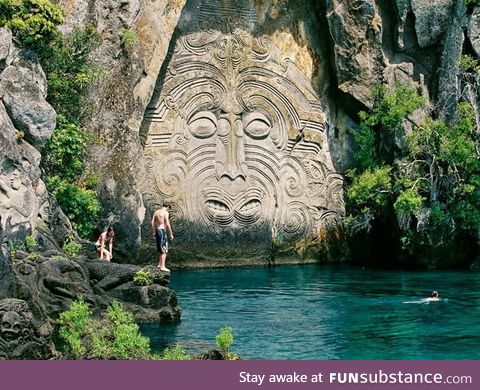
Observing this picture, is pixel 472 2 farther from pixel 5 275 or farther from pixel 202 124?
pixel 5 275

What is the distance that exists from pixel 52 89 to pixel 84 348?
1007 centimetres

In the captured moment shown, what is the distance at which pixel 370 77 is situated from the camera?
3012cm

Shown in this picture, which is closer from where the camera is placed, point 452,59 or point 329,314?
point 329,314

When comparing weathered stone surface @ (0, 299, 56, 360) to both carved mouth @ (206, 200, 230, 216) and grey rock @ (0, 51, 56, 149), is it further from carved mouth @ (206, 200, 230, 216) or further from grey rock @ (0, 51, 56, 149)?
carved mouth @ (206, 200, 230, 216)

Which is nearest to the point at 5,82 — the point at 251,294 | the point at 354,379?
the point at 251,294

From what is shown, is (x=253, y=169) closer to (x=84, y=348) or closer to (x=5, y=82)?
(x=5, y=82)

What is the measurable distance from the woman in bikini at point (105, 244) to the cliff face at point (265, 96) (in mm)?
3404

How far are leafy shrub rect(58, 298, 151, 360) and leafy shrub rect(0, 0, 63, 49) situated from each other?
6.53 metres

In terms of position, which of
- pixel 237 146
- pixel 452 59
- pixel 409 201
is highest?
pixel 452 59

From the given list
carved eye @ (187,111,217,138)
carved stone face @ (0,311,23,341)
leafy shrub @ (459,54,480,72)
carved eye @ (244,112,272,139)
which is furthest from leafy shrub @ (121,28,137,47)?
carved stone face @ (0,311,23,341)

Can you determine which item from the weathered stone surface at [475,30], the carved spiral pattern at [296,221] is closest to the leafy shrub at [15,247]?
the carved spiral pattern at [296,221]

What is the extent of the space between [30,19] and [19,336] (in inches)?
361

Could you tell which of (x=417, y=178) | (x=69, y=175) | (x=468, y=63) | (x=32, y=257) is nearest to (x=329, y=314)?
(x=32, y=257)

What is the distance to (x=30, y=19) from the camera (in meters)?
22.5
